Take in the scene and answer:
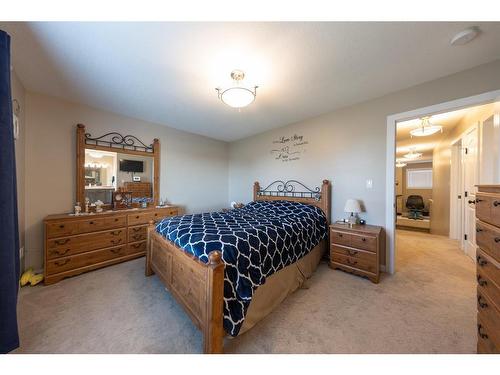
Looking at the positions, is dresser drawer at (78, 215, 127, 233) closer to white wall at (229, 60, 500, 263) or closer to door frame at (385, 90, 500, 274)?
white wall at (229, 60, 500, 263)

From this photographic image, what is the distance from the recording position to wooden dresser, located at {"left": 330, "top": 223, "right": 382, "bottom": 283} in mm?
2223

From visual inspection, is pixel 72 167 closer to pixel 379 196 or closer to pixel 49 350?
pixel 49 350

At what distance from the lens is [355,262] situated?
7.77 ft

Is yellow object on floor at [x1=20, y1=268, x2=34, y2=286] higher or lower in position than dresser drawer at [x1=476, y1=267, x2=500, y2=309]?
lower

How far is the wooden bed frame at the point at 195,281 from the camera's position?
1189mm

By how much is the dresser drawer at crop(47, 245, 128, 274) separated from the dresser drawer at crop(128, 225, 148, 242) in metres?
0.16

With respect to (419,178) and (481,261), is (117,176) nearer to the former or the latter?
(481,261)

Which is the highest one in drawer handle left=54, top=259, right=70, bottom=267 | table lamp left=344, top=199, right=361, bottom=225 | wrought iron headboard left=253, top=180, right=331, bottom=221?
wrought iron headboard left=253, top=180, right=331, bottom=221

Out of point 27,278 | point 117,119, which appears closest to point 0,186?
point 27,278

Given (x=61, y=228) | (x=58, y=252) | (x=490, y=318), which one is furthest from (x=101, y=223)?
(x=490, y=318)

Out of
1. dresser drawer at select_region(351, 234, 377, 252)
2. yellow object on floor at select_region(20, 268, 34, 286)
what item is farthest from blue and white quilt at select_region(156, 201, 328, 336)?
yellow object on floor at select_region(20, 268, 34, 286)

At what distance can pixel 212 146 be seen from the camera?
178 inches

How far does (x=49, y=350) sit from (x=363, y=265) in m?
3.09

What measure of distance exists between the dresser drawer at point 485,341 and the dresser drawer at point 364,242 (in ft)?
3.52
